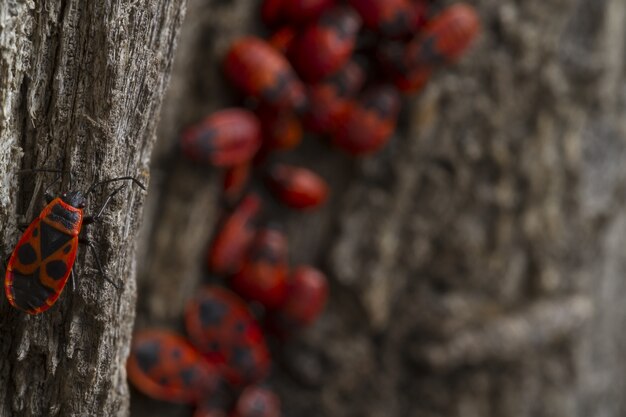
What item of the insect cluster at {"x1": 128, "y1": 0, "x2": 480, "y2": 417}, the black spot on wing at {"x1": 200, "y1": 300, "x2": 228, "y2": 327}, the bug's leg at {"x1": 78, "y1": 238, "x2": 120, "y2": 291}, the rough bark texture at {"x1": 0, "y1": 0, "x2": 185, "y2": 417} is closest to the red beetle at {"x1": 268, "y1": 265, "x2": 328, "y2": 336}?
the insect cluster at {"x1": 128, "y1": 0, "x2": 480, "y2": 417}

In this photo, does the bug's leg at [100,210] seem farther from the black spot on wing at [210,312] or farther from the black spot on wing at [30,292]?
the black spot on wing at [210,312]

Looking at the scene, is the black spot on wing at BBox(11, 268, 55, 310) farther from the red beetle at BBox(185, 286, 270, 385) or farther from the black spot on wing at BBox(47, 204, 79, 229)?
the red beetle at BBox(185, 286, 270, 385)

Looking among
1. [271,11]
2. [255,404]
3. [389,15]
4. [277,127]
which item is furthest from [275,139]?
[255,404]

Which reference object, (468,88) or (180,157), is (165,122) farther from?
(468,88)

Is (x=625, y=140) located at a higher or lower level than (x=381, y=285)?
higher

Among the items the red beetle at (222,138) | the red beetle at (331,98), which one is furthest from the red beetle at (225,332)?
the red beetle at (331,98)

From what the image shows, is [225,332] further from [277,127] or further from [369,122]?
[369,122]

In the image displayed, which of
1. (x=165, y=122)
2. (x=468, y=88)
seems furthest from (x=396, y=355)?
(x=165, y=122)

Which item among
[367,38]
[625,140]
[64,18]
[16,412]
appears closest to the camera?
[64,18]
